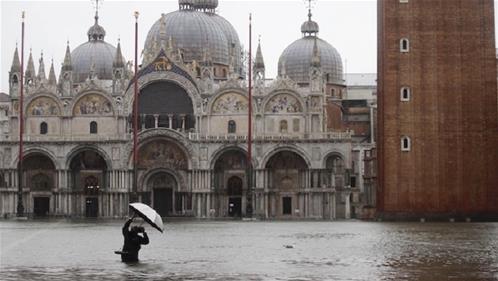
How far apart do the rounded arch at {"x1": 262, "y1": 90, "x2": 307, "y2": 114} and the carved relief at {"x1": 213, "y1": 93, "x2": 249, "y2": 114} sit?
199 cm

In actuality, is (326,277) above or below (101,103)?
below

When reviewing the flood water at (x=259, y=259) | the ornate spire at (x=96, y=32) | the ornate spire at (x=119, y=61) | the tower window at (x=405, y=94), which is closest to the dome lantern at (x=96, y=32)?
the ornate spire at (x=96, y=32)

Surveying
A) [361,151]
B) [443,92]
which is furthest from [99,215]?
[443,92]

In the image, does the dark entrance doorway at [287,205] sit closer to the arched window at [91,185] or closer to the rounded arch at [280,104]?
the rounded arch at [280,104]

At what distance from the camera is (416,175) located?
219 feet

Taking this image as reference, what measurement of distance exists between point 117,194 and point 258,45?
62.6ft

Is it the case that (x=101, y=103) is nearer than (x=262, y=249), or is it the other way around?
(x=262, y=249)

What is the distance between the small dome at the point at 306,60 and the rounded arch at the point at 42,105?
24.6 meters

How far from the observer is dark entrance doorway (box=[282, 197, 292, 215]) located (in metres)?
89.6

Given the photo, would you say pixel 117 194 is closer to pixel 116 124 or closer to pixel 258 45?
pixel 116 124

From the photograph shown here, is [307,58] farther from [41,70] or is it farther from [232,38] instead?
[41,70]

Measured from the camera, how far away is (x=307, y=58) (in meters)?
108

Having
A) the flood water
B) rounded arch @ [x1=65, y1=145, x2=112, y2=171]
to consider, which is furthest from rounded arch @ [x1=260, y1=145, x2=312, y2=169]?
the flood water

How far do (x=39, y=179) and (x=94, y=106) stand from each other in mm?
8351
